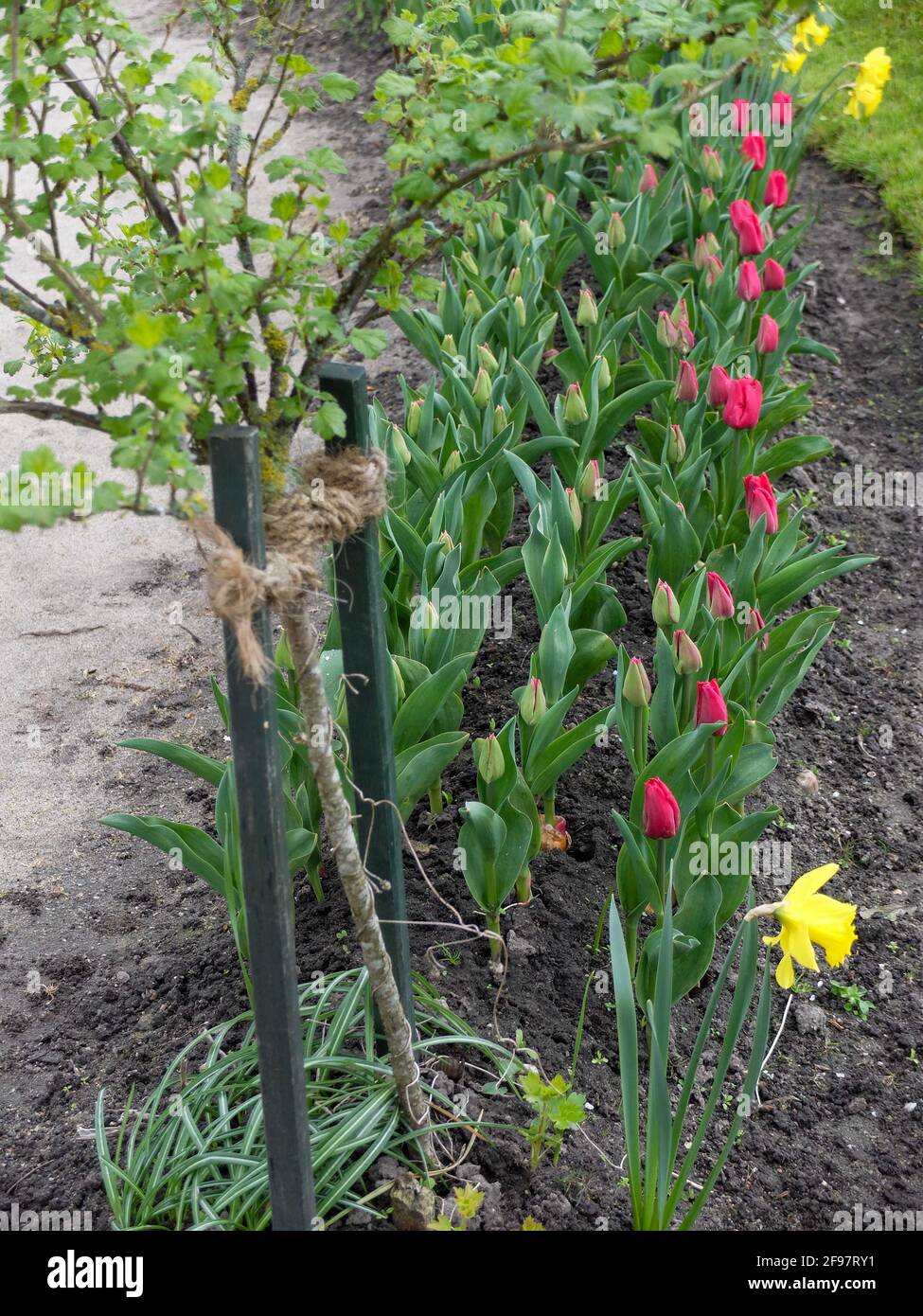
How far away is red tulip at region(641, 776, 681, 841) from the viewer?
184 centimetres

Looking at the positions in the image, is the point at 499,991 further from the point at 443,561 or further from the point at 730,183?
the point at 730,183

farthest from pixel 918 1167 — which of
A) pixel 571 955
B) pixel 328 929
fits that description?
pixel 328 929

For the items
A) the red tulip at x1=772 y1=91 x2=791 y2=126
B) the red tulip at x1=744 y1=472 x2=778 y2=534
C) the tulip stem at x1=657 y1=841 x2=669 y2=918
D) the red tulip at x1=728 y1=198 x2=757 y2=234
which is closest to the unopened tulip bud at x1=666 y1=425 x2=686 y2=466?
the red tulip at x1=744 y1=472 x2=778 y2=534

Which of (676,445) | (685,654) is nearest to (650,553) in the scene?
(676,445)

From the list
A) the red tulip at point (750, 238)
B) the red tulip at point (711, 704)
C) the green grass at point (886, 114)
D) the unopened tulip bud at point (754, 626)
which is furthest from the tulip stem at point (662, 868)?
the green grass at point (886, 114)

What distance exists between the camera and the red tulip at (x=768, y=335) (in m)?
2.98

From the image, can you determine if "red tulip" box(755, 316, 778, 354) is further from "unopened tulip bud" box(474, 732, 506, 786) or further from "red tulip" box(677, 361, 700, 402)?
"unopened tulip bud" box(474, 732, 506, 786)

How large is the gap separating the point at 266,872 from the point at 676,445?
64.5 inches

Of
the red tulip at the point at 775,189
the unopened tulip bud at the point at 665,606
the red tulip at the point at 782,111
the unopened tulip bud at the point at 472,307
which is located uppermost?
the red tulip at the point at 782,111

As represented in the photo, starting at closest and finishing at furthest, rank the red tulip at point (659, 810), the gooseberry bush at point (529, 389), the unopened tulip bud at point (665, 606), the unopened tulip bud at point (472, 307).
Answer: the gooseberry bush at point (529, 389) → the red tulip at point (659, 810) → the unopened tulip bud at point (665, 606) → the unopened tulip bud at point (472, 307)

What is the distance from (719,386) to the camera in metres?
2.64

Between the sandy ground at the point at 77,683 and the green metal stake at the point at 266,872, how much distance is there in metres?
0.88

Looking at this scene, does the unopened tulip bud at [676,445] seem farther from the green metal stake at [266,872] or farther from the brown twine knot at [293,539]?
the green metal stake at [266,872]

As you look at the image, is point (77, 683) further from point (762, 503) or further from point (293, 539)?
point (293, 539)
